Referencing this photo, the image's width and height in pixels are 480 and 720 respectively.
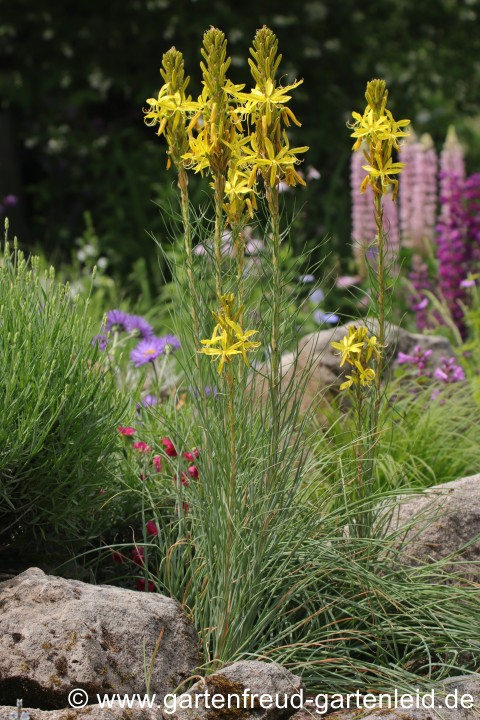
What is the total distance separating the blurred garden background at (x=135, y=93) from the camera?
847cm

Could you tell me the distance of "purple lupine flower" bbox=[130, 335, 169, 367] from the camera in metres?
4.01

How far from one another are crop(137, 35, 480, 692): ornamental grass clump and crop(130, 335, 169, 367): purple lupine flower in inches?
39.6

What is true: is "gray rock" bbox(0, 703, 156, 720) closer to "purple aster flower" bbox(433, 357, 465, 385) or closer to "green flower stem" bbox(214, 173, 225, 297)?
"green flower stem" bbox(214, 173, 225, 297)

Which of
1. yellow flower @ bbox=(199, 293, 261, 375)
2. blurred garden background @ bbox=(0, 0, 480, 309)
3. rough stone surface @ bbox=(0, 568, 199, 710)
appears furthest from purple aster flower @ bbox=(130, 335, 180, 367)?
blurred garden background @ bbox=(0, 0, 480, 309)

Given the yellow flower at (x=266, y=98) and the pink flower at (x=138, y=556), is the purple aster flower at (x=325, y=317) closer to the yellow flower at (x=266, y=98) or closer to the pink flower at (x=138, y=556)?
the yellow flower at (x=266, y=98)

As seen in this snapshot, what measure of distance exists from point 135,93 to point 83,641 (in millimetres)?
7121

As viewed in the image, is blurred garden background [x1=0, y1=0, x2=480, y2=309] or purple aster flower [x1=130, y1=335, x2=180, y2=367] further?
blurred garden background [x1=0, y1=0, x2=480, y2=309]

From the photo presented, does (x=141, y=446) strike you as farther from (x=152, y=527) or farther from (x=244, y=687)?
(x=244, y=687)

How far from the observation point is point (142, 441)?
3.61 meters

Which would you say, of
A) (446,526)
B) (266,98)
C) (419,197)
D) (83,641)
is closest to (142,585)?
(83,641)

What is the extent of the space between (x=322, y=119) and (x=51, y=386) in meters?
6.45

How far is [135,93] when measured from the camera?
8969 millimetres

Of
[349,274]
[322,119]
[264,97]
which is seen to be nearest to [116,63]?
[322,119]

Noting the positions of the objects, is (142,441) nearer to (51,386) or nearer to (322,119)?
(51,386)
